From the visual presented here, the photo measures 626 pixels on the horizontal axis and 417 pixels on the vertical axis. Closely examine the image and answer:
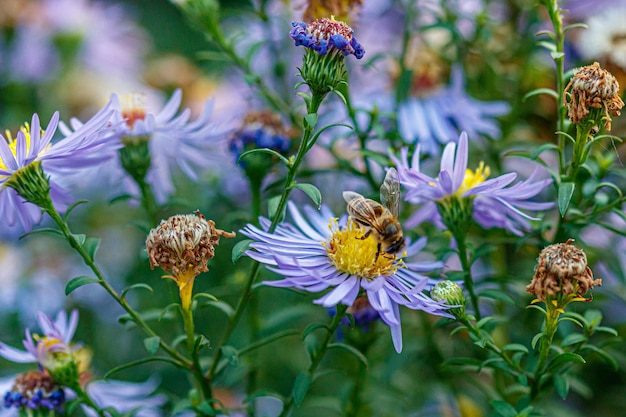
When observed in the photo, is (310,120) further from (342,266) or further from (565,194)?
(565,194)

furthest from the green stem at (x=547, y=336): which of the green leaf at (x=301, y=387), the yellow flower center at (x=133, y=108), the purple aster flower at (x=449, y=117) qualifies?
the yellow flower center at (x=133, y=108)

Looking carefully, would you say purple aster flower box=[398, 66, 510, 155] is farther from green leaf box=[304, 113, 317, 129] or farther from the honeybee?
green leaf box=[304, 113, 317, 129]

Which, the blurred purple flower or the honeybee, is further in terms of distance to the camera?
the blurred purple flower

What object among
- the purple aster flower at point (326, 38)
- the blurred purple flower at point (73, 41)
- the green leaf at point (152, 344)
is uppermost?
the blurred purple flower at point (73, 41)

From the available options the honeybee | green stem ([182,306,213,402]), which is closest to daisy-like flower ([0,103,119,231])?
green stem ([182,306,213,402])

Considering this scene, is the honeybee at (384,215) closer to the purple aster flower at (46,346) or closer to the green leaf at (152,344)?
the green leaf at (152,344)

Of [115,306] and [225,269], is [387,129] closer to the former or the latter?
[225,269]

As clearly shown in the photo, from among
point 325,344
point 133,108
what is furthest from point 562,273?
point 133,108
